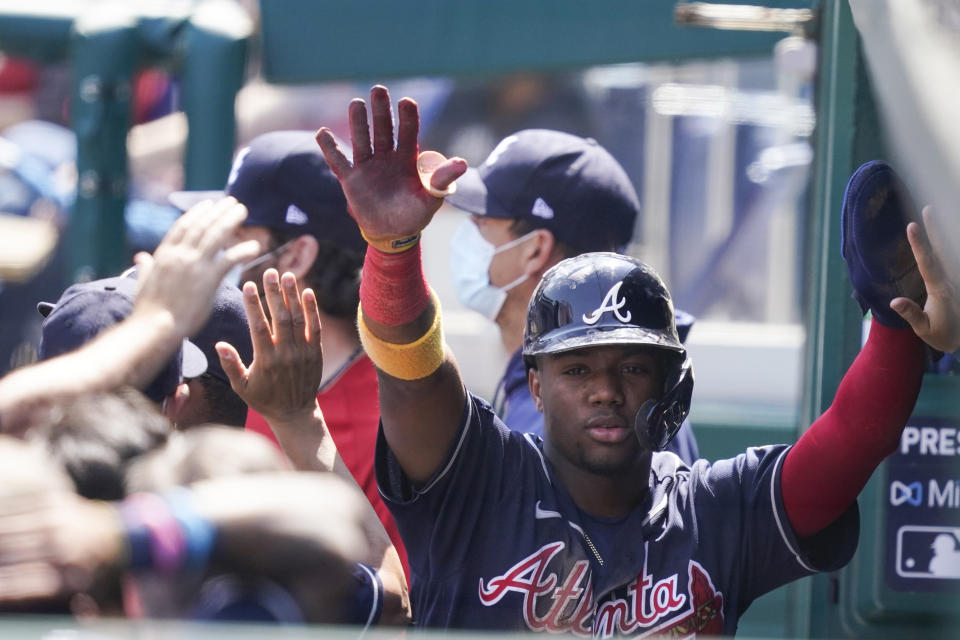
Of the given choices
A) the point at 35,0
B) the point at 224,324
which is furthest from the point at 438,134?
the point at 224,324

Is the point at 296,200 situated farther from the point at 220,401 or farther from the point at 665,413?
the point at 665,413

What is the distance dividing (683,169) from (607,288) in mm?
4587

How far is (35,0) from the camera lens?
4266 millimetres

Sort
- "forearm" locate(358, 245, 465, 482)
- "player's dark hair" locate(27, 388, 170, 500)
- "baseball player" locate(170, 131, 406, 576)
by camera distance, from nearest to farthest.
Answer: "player's dark hair" locate(27, 388, 170, 500) < "forearm" locate(358, 245, 465, 482) < "baseball player" locate(170, 131, 406, 576)

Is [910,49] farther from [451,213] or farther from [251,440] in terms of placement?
[451,213]

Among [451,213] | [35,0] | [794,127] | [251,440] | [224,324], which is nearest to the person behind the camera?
[251,440]

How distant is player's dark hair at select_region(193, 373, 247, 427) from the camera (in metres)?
2.40

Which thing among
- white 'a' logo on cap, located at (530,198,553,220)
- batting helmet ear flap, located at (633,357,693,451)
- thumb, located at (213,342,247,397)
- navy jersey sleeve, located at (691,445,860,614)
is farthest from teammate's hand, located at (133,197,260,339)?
white 'a' logo on cap, located at (530,198,553,220)

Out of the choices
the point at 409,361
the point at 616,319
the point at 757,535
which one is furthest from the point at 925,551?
the point at 409,361

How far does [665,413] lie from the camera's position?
2.21 meters

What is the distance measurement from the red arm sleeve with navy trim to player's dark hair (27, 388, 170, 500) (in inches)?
44.9

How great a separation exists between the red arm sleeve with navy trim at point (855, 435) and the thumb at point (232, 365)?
36.6 inches

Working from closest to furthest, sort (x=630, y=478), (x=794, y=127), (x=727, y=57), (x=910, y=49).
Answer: (x=910, y=49), (x=630, y=478), (x=727, y=57), (x=794, y=127)

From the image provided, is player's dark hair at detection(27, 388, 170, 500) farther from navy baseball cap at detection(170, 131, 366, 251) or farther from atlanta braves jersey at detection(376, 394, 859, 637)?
navy baseball cap at detection(170, 131, 366, 251)
